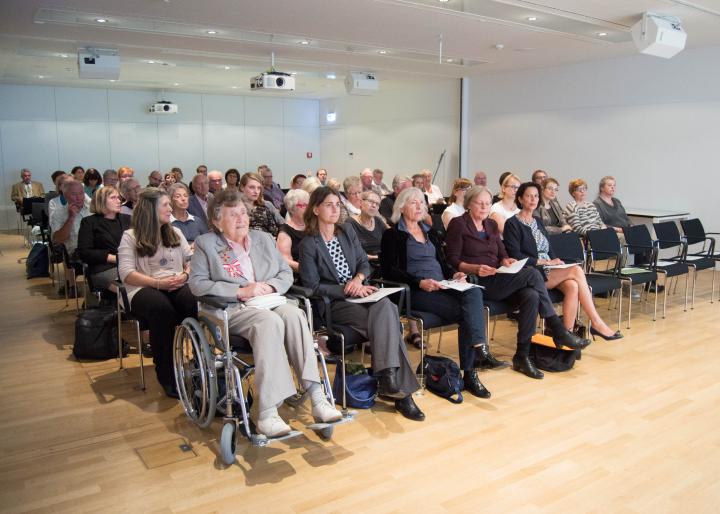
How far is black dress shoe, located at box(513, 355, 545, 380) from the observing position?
14.4 ft

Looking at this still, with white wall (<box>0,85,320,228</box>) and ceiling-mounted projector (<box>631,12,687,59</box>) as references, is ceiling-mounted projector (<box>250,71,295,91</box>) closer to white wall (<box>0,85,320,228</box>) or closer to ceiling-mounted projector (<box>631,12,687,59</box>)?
ceiling-mounted projector (<box>631,12,687,59</box>)

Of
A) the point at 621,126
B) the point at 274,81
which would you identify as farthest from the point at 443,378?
the point at 621,126

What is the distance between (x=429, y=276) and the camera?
4.34m

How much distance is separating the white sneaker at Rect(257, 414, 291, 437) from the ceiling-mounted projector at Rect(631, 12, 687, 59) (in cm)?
578

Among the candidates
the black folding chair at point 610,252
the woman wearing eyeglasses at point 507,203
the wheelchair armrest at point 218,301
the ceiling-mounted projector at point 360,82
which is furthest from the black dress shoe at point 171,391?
the ceiling-mounted projector at point 360,82

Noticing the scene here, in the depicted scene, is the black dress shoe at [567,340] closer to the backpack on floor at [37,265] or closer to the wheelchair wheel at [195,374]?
the wheelchair wheel at [195,374]

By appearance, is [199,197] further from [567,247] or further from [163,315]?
[567,247]

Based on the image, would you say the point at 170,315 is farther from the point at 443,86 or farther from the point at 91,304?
the point at 443,86

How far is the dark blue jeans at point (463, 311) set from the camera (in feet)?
13.1

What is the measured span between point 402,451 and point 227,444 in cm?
91

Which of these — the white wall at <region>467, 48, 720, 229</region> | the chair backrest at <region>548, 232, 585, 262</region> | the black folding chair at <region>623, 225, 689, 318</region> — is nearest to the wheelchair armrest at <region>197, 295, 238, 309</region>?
the chair backrest at <region>548, 232, 585, 262</region>

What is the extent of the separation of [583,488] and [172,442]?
212 cm

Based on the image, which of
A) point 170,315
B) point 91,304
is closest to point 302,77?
point 91,304

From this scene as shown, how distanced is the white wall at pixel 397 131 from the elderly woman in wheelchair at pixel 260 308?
9.74m
